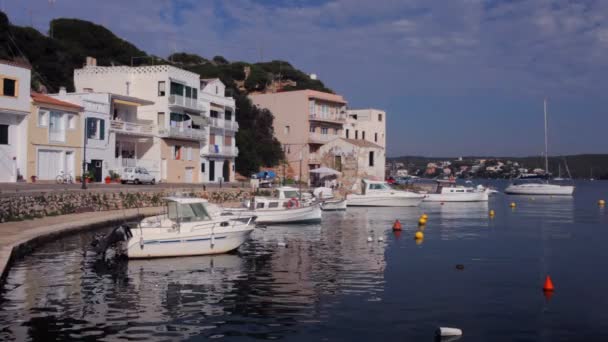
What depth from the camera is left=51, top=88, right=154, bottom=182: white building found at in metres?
51.2

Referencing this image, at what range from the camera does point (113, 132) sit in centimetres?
5362

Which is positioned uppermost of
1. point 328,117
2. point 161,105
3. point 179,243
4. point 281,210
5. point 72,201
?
point 328,117

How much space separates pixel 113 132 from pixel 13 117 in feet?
35.8

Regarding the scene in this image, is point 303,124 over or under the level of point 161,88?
under

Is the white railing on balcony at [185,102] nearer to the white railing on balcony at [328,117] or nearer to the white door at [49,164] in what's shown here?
the white door at [49,164]

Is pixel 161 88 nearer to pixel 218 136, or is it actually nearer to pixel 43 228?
pixel 218 136

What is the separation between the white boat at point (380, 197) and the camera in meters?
61.9

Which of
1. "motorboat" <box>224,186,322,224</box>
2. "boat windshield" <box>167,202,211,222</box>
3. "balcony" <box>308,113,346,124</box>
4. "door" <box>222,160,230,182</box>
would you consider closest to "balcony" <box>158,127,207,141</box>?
"door" <box>222,160,230,182</box>

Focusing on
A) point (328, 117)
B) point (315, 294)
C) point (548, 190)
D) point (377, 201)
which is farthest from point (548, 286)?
point (548, 190)

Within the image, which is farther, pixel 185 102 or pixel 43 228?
pixel 185 102

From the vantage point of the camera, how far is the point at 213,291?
18953mm

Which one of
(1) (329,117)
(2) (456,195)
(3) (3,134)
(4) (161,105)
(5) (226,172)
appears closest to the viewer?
(3) (3,134)

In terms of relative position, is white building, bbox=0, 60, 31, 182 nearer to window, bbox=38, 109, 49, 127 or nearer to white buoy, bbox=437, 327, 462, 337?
window, bbox=38, 109, 49, 127

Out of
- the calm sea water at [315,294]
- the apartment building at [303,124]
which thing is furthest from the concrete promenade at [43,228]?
the apartment building at [303,124]
